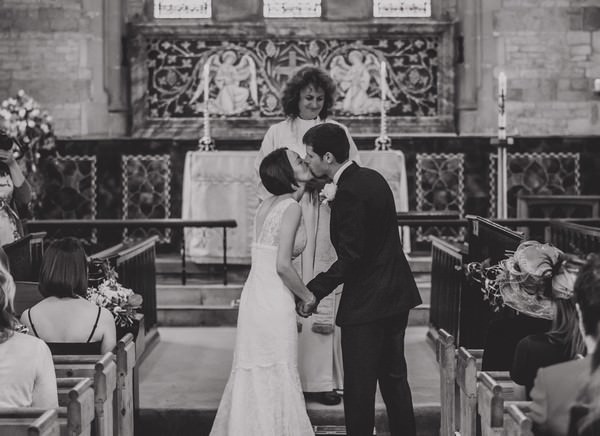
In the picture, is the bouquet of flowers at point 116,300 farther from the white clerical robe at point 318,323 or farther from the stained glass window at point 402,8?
the stained glass window at point 402,8

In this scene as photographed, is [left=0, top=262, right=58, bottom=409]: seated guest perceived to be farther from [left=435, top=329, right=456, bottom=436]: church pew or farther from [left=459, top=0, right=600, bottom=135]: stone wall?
[left=459, top=0, right=600, bottom=135]: stone wall

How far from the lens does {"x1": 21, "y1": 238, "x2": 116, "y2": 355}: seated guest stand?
430 cm

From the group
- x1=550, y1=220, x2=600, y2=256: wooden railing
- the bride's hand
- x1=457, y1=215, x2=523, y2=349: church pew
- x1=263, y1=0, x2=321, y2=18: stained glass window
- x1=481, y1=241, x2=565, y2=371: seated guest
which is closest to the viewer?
x1=481, y1=241, x2=565, y2=371: seated guest

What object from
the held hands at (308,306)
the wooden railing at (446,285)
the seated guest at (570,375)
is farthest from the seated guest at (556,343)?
the wooden railing at (446,285)

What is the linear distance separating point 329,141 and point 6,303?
5.50ft

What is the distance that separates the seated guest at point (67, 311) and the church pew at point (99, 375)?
0.19 meters

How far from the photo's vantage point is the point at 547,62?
11570 mm

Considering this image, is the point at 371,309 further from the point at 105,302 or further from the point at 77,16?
the point at 77,16

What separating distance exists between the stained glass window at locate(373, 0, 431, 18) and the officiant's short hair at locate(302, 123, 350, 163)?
7.85m

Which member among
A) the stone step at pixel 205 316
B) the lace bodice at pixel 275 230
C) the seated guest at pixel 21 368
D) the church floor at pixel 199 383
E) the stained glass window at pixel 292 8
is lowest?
the church floor at pixel 199 383

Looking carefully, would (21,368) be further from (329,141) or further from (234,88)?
(234,88)

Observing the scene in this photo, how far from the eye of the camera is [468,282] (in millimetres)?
5887

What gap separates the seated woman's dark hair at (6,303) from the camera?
3156 millimetres

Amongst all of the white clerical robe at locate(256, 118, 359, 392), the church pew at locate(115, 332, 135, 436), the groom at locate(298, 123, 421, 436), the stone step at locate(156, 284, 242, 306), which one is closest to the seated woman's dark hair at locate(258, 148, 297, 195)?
the groom at locate(298, 123, 421, 436)
